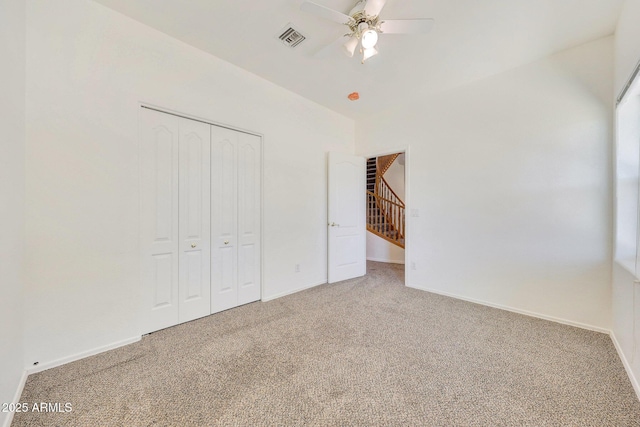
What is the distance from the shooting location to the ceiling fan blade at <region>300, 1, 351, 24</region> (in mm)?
1601

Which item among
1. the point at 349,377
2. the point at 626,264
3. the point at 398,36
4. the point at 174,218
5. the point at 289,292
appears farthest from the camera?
the point at 289,292

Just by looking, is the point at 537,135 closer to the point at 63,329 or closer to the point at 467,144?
the point at 467,144

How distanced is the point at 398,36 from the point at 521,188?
2.00m

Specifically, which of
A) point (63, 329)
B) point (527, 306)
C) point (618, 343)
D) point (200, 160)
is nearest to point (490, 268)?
point (527, 306)

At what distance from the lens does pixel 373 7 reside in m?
1.67

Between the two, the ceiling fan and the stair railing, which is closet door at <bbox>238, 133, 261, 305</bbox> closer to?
the ceiling fan

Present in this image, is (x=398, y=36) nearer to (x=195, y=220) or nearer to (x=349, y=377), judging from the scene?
(x=195, y=220)

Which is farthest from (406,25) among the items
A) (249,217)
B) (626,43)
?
(249,217)

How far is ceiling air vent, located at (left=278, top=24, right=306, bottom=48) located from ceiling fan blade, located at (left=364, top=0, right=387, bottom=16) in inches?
27.2

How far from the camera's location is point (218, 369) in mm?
1683

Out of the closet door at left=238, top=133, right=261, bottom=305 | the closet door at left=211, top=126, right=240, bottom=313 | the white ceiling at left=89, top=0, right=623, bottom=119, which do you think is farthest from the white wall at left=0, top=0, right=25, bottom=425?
the closet door at left=238, top=133, right=261, bottom=305

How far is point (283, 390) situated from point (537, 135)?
327 centimetres

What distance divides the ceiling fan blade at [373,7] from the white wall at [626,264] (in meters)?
1.69

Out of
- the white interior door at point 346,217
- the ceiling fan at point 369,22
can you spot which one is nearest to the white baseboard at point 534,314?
the white interior door at point 346,217
